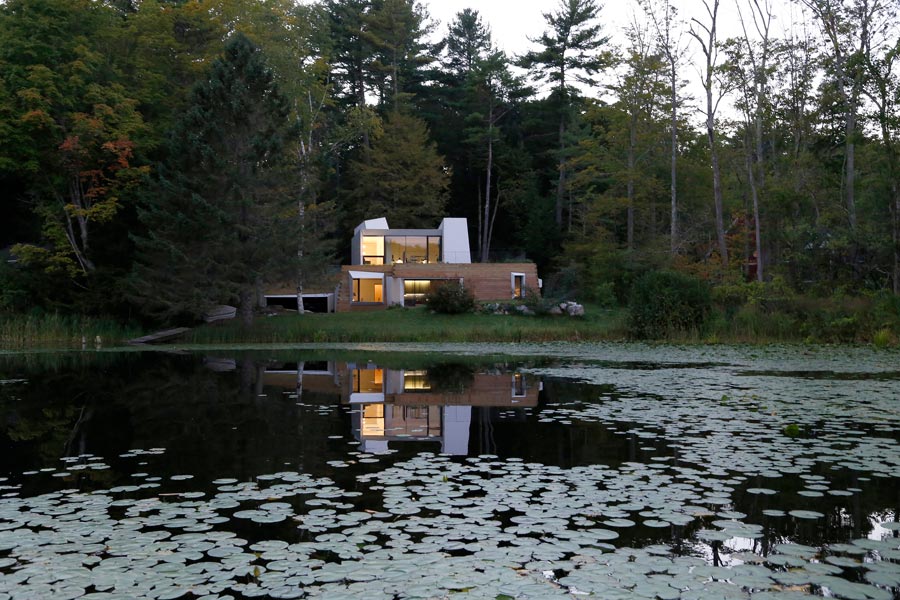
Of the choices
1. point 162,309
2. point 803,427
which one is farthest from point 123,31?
point 803,427

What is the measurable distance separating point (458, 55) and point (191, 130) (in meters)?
34.4

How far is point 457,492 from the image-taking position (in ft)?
17.3

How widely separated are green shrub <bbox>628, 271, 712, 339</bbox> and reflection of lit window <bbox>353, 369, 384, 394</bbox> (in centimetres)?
967

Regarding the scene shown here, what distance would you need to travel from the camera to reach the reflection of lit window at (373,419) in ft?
26.0

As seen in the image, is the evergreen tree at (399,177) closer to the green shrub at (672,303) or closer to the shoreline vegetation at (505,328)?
the shoreline vegetation at (505,328)

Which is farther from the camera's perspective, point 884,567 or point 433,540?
point 433,540

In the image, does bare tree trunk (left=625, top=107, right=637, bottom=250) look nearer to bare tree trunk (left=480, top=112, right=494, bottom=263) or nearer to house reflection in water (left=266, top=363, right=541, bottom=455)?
bare tree trunk (left=480, top=112, right=494, bottom=263)

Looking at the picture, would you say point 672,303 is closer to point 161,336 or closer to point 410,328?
point 410,328

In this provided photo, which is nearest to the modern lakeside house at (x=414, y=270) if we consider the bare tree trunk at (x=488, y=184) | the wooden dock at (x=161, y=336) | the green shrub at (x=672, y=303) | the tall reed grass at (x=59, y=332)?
the bare tree trunk at (x=488, y=184)

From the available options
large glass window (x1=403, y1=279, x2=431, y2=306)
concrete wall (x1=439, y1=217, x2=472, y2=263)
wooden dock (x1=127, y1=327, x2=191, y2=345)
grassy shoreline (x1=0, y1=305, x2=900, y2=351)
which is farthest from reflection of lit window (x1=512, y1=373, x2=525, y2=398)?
concrete wall (x1=439, y1=217, x2=472, y2=263)

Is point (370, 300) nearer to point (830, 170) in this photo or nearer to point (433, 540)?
point (830, 170)

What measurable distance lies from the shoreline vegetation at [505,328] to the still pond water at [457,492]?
822 cm

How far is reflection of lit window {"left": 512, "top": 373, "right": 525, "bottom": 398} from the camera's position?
1085 centimetres

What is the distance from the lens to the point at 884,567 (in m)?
3.73
